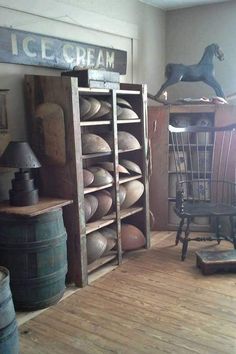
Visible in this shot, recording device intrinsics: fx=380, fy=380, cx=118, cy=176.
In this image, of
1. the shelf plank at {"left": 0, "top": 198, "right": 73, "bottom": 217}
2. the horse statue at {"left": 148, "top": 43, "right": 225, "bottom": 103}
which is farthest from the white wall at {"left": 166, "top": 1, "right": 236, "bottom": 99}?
the shelf plank at {"left": 0, "top": 198, "right": 73, "bottom": 217}

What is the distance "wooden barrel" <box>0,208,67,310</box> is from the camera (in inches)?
95.0

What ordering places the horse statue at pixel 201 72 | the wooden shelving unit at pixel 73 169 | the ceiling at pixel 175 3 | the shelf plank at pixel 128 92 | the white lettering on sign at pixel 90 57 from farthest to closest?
the ceiling at pixel 175 3 < the horse statue at pixel 201 72 < the white lettering on sign at pixel 90 57 < the shelf plank at pixel 128 92 < the wooden shelving unit at pixel 73 169

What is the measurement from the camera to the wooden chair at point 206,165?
149 inches

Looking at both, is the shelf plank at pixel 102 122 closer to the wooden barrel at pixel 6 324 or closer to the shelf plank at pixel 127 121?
the shelf plank at pixel 127 121

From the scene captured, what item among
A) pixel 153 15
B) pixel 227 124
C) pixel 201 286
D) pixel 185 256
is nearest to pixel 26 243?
pixel 201 286

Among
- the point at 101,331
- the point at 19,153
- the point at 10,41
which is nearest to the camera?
the point at 101,331

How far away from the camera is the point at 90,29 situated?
3.47 metres

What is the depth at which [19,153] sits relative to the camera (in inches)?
96.7

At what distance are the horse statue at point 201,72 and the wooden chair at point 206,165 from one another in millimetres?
503

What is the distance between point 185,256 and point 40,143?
1.61 meters

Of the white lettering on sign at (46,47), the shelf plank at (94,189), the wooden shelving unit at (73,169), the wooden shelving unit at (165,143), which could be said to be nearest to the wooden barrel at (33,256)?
the wooden shelving unit at (73,169)

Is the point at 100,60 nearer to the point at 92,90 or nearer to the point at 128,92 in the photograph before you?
the point at 128,92

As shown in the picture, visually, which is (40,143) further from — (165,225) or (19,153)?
(165,225)

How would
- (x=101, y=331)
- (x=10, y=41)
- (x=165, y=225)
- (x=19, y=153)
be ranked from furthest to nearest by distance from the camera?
(x=165, y=225) < (x=10, y=41) < (x=19, y=153) < (x=101, y=331)
